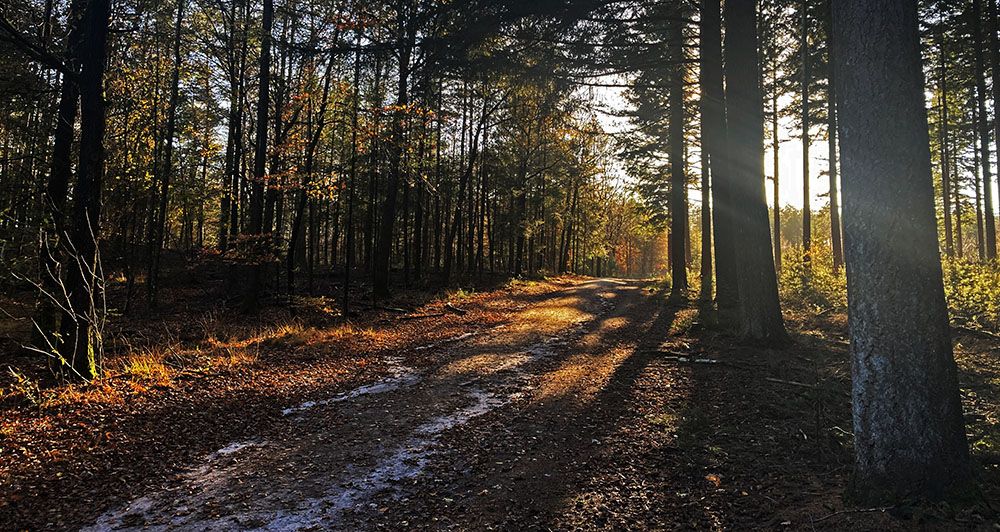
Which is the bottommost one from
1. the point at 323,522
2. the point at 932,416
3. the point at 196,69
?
the point at 323,522

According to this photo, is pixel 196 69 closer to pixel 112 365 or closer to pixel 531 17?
pixel 112 365

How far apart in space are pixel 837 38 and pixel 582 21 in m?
5.71

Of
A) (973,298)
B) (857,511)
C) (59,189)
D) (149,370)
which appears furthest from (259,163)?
(973,298)

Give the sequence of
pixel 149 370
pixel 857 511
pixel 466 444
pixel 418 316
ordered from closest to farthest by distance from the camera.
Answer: pixel 857 511 < pixel 466 444 < pixel 149 370 < pixel 418 316

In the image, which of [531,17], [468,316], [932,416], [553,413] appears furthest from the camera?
[468,316]

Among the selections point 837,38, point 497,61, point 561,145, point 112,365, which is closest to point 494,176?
point 561,145

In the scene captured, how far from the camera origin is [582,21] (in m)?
8.51

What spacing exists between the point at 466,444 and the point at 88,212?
6419 millimetres

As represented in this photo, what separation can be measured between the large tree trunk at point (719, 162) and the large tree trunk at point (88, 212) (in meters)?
10.8

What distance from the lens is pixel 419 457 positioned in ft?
15.5

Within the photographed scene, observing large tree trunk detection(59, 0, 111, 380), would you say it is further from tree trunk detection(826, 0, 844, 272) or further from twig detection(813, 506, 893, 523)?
tree trunk detection(826, 0, 844, 272)

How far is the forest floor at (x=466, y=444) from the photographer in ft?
11.9

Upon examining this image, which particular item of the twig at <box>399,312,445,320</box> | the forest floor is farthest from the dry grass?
the twig at <box>399,312,445,320</box>

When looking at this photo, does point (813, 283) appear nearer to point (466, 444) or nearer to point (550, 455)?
point (550, 455)
